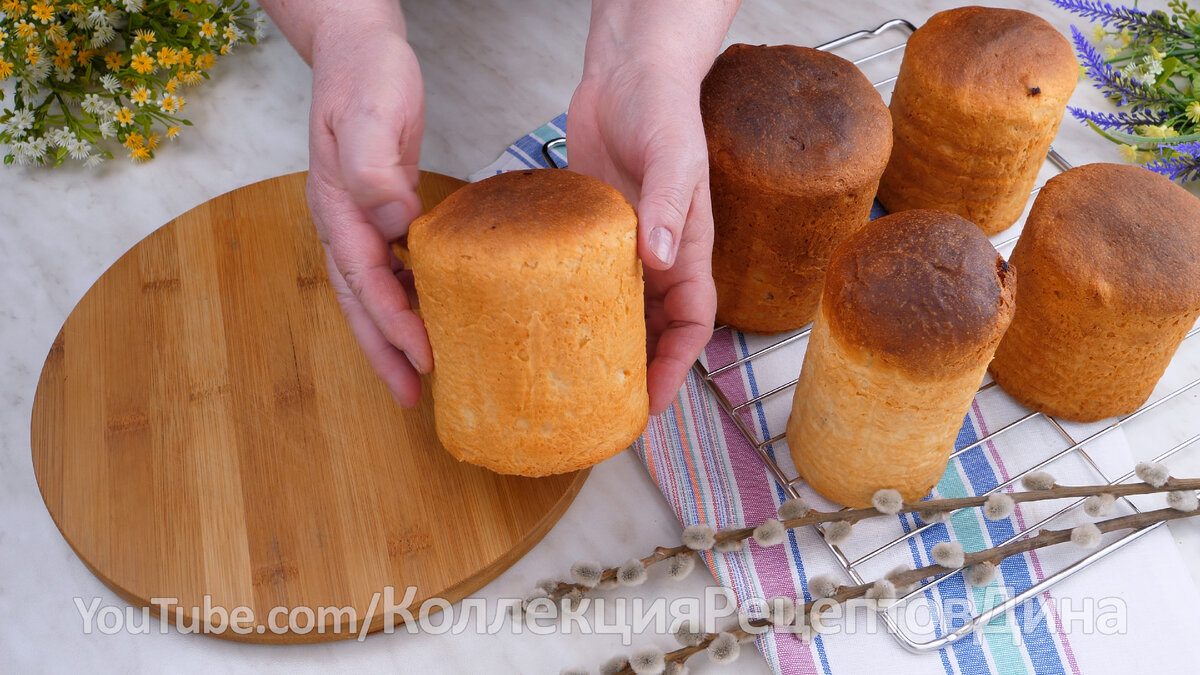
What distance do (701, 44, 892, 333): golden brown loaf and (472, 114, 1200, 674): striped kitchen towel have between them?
7.2 inches

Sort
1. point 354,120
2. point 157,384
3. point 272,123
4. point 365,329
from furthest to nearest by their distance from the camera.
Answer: point 272,123 → point 157,384 → point 365,329 → point 354,120

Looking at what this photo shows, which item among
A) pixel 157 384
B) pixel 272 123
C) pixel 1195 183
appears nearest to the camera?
pixel 157 384

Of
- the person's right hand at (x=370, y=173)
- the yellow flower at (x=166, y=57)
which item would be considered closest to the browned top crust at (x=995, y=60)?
the person's right hand at (x=370, y=173)

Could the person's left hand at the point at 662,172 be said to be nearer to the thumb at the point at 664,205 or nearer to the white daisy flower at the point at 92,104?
the thumb at the point at 664,205

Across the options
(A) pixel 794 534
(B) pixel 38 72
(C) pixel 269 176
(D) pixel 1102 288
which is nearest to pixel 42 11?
(B) pixel 38 72

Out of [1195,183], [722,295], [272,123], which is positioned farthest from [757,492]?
[272,123]

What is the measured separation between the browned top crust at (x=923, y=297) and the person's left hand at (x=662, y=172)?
7.7 inches

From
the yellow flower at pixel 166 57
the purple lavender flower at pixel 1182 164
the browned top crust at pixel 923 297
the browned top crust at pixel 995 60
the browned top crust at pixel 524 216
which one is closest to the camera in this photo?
the browned top crust at pixel 524 216

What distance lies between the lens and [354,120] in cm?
119

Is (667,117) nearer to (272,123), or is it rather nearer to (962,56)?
(962,56)

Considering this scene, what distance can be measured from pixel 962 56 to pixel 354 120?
0.97m

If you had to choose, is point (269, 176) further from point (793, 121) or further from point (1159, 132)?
point (1159, 132)

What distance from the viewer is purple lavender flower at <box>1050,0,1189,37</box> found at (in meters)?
1.88

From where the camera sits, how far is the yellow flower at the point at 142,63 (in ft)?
5.76
